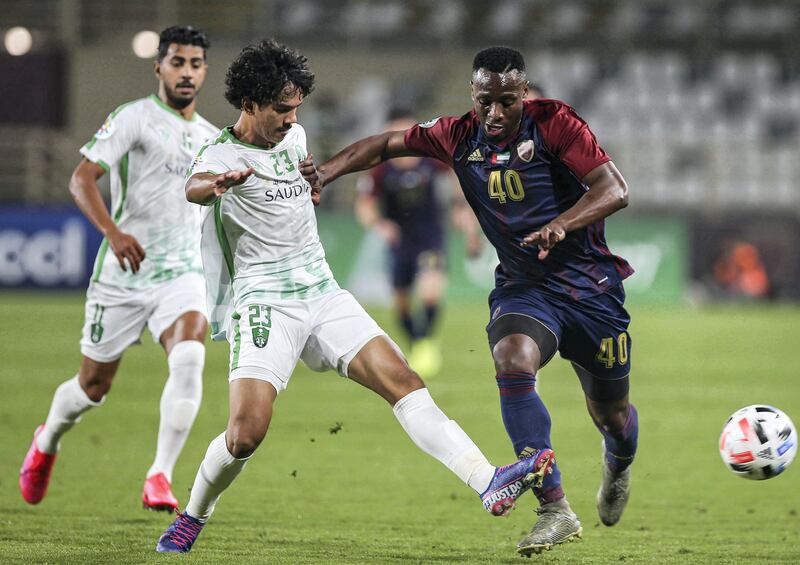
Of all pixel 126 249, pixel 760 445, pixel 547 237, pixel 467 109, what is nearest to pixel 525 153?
pixel 547 237

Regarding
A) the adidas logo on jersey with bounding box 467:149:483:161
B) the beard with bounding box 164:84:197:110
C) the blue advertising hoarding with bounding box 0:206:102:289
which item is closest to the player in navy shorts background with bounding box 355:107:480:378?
the beard with bounding box 164:84:197:110

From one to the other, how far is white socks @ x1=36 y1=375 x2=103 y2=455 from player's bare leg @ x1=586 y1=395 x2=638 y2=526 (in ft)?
8.73

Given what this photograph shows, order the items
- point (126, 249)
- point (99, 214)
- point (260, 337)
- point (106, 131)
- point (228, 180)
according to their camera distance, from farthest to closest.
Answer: point (106, 131) < point (99, 214) < point (126, 249) < point (260, 337) < point (228, 180)

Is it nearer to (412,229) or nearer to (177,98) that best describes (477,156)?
(177,98)

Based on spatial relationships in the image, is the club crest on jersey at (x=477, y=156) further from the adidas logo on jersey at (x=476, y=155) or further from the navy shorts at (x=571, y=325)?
the navy shorts at (x=571, y=325)

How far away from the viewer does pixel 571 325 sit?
5621mm

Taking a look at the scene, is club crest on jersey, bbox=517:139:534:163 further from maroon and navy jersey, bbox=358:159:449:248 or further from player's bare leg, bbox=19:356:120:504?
maroon and navy jersey, bbox=358:159:449:248

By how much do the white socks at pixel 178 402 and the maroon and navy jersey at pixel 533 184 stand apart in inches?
69.5

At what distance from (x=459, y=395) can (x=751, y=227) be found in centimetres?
1183

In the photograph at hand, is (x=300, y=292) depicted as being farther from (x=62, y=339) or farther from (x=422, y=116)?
(x=422, y=116)

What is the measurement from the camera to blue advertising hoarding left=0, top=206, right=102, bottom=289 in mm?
19641

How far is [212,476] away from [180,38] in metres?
2.60

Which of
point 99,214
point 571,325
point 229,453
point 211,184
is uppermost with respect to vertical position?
point 211,184

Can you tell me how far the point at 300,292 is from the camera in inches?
217
